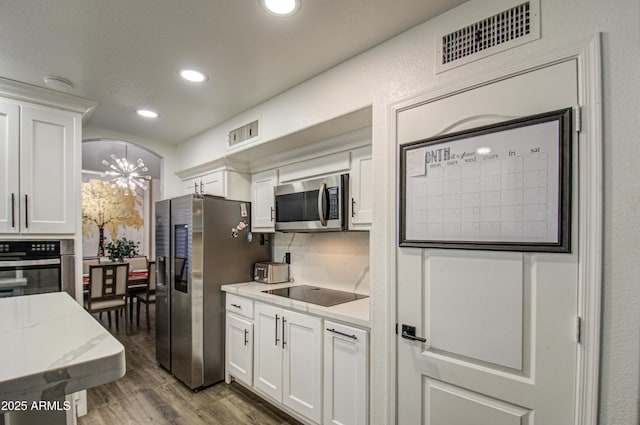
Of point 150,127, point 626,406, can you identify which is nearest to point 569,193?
point 626,406

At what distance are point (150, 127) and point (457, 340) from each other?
3.34 metres

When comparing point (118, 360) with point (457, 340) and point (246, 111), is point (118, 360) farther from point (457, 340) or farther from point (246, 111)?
point (246, 111)

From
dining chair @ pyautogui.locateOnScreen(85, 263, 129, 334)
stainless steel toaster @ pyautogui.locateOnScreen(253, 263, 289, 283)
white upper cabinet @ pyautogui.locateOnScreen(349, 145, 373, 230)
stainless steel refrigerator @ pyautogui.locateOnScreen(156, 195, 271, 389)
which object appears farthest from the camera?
dining chair @ pyautogui.locateOnScreen(85, 263, 129, 334)

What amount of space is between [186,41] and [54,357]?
5.53 feet

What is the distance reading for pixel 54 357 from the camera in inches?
28.6

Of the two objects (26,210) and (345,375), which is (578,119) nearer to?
(345,375)

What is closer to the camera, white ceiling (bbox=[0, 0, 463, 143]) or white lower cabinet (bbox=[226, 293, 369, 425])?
white ceiling (bbox=[0, 0, 463, 143])

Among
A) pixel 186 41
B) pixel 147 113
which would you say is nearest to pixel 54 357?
pixel 186 41

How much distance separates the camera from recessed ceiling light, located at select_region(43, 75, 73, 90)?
223 cm

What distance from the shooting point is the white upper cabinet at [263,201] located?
10.0 ft

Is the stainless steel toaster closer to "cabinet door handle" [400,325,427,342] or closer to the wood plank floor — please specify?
the wood plank floor

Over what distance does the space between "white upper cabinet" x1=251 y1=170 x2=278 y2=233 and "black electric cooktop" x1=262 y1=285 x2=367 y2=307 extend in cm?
60

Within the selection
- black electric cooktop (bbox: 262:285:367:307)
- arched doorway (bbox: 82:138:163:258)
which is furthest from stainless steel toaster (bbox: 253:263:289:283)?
arched doorway (bbox: 82:138:163:258)

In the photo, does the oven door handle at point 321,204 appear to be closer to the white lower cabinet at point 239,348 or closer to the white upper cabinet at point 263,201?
the white upper cabinet at point 263,201
